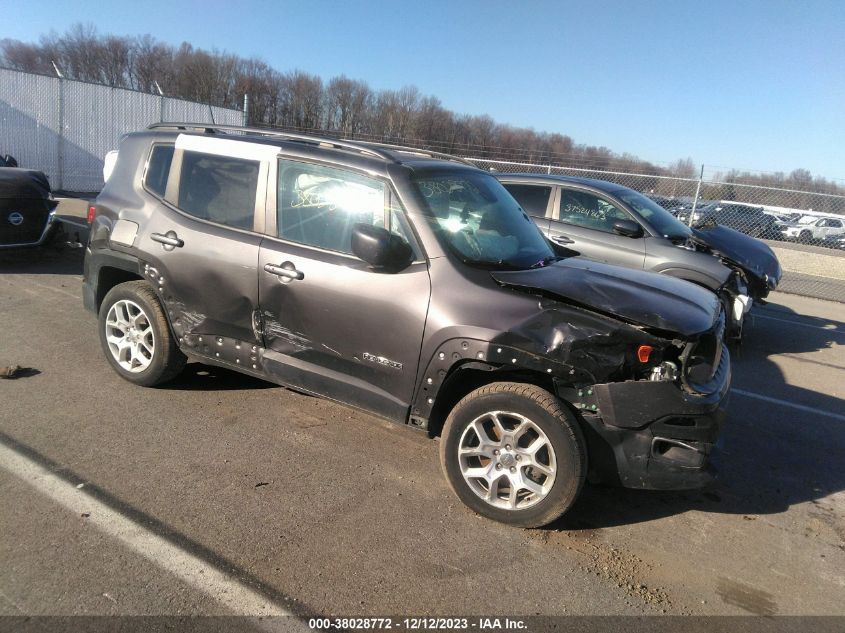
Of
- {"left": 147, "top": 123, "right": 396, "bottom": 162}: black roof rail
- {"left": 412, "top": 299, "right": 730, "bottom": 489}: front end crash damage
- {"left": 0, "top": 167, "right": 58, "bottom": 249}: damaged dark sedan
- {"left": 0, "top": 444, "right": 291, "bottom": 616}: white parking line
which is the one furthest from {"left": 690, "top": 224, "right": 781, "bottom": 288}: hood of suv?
{"left": 0, "top": 167, "right": 58, "bottom": 249}: damaged dark sedan

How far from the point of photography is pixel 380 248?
3.50 metres

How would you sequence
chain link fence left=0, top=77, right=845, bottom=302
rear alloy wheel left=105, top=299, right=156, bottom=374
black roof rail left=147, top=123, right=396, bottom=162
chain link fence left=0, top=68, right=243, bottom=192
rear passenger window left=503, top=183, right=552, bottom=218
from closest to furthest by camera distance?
black roof rail left=147, top=123, right=396, bottom=162 < rear alloy wheel left=105, top=299, right=156, bottom=374 < rear passenger window left=503, top=183, right=552, bottom=218 < chain link fence left=0, top=77, right=845, bottom=302 < chain link fence left=0, top=68, right=243, bottom=192

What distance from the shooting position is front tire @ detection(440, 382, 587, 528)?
10.4 feet

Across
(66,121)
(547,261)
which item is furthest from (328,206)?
(66,121)

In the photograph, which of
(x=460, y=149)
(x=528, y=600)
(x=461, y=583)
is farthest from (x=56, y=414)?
(x=460, y=149)

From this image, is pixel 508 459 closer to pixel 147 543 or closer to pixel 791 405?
pixel 147 543

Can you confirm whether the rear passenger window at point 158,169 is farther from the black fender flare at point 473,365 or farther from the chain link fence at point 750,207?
the chain link fence at point 750,207

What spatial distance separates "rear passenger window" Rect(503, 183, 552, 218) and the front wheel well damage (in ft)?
15.6

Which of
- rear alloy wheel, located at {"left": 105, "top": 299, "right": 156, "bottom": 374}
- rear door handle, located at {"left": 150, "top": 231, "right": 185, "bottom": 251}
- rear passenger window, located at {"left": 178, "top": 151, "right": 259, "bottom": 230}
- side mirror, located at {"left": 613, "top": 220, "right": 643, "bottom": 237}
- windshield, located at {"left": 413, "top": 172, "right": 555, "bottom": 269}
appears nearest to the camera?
windshield, located at {"left": 413, "top": 172, "right": 555, "bottom": 269}

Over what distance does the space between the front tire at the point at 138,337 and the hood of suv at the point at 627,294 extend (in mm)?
2523

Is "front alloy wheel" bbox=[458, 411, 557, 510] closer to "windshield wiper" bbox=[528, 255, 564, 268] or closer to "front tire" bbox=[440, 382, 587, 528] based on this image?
"front tire" bbox=[440, 382, 587, 528]

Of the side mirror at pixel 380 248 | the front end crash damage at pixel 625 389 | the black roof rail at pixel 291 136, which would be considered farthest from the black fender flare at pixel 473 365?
the black roof rail at pixel 291 136

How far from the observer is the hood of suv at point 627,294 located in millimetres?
3340

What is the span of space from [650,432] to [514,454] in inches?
27.8
